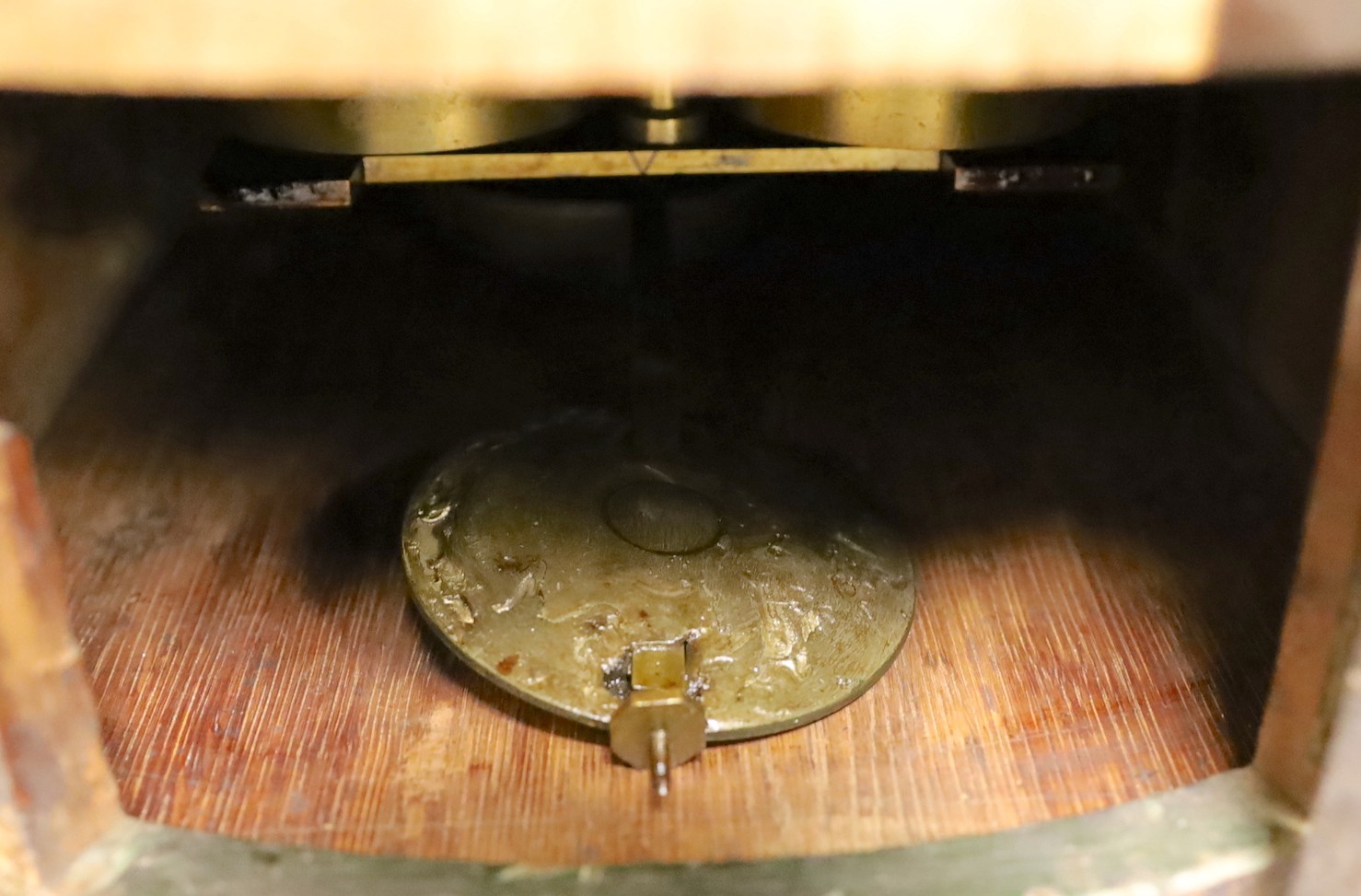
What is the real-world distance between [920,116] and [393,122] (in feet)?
0.94

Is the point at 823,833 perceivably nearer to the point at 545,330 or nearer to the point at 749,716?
the point at 749,716

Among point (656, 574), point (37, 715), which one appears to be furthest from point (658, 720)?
point (37, 715)

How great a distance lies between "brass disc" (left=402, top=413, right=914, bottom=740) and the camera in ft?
2.02

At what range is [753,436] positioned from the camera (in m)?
0.84

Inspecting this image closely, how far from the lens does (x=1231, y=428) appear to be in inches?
34.2

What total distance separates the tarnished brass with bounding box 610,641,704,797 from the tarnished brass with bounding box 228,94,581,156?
0.99 ft

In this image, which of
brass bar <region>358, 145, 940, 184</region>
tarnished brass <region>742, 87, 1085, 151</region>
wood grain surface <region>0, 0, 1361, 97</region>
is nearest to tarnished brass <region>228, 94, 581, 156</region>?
brass bar <region>358, 145, 940, 184</region>

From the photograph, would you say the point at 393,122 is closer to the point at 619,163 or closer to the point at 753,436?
the point at 619,163

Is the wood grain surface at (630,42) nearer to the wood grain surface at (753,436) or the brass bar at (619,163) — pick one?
the brass bar at (619,163)

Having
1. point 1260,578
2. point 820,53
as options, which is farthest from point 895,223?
point 820,53

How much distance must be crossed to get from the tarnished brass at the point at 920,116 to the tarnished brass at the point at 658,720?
0.98 ft

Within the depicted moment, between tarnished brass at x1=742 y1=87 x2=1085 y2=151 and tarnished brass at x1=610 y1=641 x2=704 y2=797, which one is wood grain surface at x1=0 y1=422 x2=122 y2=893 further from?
tarnished brass at x1=742 y1=87 x2=1085 y2=151

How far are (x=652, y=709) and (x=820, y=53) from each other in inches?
12.7

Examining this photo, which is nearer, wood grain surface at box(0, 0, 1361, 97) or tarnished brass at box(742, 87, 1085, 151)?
wood grain surface at box(0, 0, 1361, 97)
